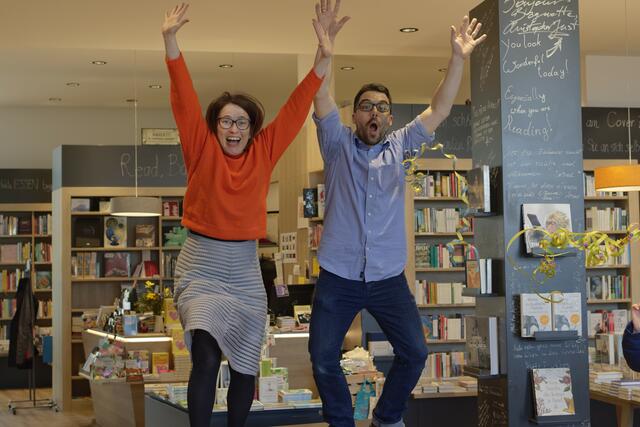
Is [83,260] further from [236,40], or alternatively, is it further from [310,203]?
[236,40]

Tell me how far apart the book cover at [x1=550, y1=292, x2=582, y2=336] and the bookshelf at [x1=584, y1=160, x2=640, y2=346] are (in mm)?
5065

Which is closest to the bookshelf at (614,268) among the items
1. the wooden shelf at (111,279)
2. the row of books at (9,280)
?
the wooden shelf at (111,279)

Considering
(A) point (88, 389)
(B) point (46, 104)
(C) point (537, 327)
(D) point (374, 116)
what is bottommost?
(A) point (88, 389)

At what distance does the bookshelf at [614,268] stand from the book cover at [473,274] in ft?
16.6

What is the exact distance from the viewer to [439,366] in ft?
32.9

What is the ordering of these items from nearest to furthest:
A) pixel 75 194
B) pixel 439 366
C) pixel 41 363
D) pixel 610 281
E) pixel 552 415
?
1. pixel 552 415
2. pixel 439 366
3. pixel 610 281
4. pixel 75 194
5. pixel 41 363

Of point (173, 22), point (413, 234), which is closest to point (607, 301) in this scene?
point (413, 234)

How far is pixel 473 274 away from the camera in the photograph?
6121 mm

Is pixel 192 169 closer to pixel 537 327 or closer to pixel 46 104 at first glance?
pixel 537 327

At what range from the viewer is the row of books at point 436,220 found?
33.9 ft

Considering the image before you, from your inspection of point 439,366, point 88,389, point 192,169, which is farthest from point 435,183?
point 192,169

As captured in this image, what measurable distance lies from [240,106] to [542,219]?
239 centimetres

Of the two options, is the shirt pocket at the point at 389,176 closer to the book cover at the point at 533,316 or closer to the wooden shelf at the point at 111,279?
the book cover at the point at 533,316

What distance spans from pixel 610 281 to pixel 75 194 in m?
6.49
